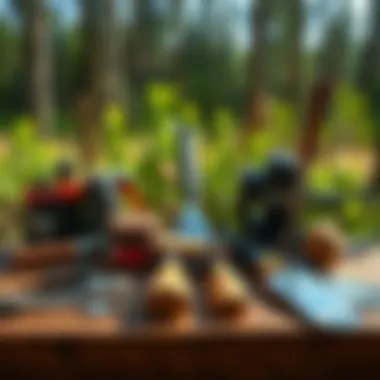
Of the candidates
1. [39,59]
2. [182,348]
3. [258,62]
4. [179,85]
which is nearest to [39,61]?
[39,59]

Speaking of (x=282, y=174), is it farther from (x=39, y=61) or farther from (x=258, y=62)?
(x=39, y=61)

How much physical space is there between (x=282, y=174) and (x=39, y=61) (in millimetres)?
346

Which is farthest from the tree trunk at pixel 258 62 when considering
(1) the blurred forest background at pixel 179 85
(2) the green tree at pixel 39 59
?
(2) the green tree at pixel 39 59

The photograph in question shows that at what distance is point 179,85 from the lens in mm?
1205

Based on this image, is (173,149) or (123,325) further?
(173,149)

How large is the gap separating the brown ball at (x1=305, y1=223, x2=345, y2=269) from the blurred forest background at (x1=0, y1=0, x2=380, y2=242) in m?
0.05

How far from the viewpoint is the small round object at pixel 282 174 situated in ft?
3.86

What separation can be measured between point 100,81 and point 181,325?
14.1 inches

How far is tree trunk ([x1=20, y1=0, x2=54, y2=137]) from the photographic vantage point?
3.84ft

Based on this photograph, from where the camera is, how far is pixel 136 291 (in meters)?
1.11

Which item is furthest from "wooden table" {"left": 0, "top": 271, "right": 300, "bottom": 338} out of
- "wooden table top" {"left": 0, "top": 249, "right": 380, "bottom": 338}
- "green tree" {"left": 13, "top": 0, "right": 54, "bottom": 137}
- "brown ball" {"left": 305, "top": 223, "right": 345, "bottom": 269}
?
"green tree" {"left": 13, "top": 0, "right": 54, "bottom": 137}

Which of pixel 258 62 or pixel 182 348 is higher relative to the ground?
pixel 258 62

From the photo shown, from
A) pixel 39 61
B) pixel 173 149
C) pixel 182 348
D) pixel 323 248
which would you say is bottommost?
pixel 182 348

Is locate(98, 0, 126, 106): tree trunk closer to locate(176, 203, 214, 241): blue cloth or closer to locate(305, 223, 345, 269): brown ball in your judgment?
locate(176, 203, 214, 241): blue cloth
